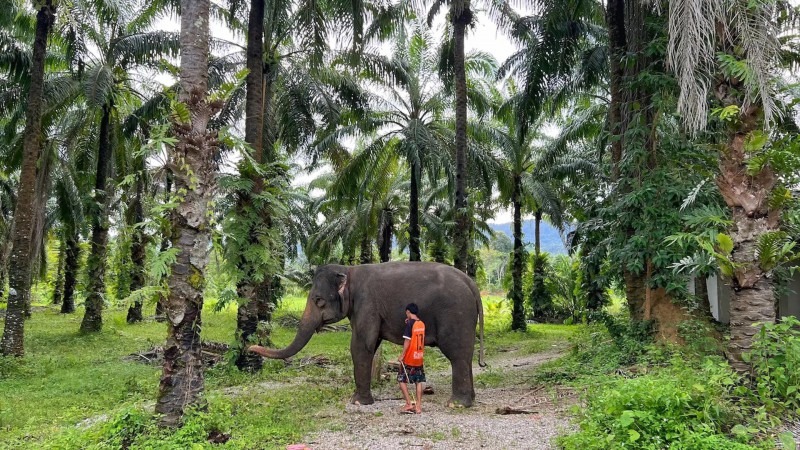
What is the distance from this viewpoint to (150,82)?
65.7 feet

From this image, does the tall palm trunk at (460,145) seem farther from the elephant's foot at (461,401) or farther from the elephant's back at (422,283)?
the elephant's foot at (461,401)

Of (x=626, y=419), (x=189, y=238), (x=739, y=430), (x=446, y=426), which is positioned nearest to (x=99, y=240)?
(x=189, y=238)

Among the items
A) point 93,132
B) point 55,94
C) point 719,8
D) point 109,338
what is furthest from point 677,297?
point 93,132

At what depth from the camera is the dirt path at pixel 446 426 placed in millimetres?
6332

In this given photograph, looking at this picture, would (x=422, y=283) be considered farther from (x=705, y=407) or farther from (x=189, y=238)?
(x=705, y=407)

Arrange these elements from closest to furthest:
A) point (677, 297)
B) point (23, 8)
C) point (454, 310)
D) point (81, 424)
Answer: point (81, 424), point (454, 310), point (677, 297), point (23, 8)

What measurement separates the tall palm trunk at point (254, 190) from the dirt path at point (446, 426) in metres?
3.37

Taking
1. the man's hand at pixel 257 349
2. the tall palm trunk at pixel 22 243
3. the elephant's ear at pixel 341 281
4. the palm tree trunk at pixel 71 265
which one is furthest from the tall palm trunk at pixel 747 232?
the palm tree trunk at pixel 71 265

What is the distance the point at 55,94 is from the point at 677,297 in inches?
672

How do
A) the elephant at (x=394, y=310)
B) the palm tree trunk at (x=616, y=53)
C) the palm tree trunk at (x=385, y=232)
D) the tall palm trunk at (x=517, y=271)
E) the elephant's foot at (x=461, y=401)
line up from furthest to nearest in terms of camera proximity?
the palm tree trunk at (x=385, y=232), the tall palm trunk at (x=517, y=271), the palm tree trunk at (x=616, y=53), the elephant at (x=394, y=310), the elephant's foot at (x=461, y=401)

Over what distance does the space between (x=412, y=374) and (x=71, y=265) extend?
20926 mm

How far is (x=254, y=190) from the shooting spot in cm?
1117

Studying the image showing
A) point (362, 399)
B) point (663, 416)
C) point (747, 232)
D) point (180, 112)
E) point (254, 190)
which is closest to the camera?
point (663, 416)

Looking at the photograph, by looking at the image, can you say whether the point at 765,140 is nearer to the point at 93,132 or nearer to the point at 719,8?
the point at 719,8
